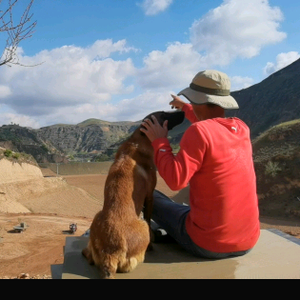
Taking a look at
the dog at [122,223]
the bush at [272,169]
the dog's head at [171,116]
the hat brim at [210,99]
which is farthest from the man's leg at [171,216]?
the bush at [272,169]

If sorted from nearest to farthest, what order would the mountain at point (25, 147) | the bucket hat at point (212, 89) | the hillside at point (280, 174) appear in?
the bucket hat at point (212, 89) < the hillside at point (280, 174) < the mountain at point (25, 147)

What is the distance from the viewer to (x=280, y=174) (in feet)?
66.0

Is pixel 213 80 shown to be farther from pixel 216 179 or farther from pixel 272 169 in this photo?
pixel 272 169

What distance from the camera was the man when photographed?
2.73 metres

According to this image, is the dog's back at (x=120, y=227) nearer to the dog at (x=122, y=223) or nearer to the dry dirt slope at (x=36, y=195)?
the dog at (x=122, y=223)

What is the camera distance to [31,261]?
8977 millimetres

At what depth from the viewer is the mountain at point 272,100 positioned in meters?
51.8

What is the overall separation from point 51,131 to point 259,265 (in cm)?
10951

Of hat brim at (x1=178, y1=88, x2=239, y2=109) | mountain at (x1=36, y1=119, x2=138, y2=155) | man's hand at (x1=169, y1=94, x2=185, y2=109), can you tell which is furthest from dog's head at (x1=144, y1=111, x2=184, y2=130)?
mountain at (x1=36, y1=119, x2=138, y2=155)

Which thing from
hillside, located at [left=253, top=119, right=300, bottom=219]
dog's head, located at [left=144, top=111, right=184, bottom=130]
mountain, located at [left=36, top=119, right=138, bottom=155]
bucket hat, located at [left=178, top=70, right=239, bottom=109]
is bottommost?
hillside, located at [left=253, top=119, right=300, bottom=219]

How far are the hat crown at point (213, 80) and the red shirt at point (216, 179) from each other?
1.00 ft

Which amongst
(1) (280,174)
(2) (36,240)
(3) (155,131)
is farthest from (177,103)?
(1) (280,174)

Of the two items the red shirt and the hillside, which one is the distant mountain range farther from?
the red shirt

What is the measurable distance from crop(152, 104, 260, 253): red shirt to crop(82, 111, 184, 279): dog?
15.4 inches
